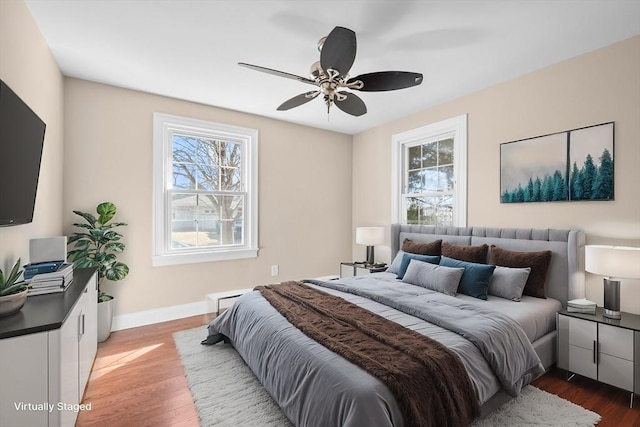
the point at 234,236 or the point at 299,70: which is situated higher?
the point at 299,70

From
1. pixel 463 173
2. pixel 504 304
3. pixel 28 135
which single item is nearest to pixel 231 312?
pixel 28 135

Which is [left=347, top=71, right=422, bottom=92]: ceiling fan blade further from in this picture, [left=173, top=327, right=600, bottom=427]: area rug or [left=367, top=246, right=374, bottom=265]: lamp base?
[left=367, top=246, right=374, bottom=265]: lamp base

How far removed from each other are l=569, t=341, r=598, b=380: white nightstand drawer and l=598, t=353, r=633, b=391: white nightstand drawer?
0.04 metres

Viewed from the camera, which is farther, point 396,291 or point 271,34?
point 396,291

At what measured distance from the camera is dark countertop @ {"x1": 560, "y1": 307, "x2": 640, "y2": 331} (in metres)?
2.18

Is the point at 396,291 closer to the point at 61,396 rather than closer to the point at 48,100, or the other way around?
the point at 61,396

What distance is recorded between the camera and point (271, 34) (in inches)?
97.3

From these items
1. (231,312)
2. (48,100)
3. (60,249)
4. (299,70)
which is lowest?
(231,312)

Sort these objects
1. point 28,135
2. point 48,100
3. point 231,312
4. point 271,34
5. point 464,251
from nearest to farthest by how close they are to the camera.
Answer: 1. point 28,135
2. point 271,34
3. point 48,100
4. point 231,312
5. point 464,251

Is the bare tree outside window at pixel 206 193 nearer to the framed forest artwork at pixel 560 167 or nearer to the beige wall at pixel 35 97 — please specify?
the beige wall at pixel 35 97

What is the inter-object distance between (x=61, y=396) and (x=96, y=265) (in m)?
1.97

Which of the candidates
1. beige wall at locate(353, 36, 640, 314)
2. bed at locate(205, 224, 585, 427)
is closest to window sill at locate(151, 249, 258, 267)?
bed at locate(205, 224, 585, 427)

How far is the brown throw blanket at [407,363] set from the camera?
147cm

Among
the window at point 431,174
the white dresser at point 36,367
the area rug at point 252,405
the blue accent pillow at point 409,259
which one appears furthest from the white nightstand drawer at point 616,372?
the white dresser at point 36,367
